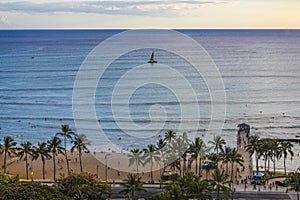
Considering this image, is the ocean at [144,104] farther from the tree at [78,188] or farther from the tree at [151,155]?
the tree at [78,188]

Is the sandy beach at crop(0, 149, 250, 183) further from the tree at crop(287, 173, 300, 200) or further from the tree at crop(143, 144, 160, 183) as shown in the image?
the tree at crop(287, 173, 300, 200)

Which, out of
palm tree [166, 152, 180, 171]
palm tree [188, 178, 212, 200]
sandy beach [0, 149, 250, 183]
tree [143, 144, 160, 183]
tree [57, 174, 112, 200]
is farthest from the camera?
sandy beach [0, 149, 250, 183]

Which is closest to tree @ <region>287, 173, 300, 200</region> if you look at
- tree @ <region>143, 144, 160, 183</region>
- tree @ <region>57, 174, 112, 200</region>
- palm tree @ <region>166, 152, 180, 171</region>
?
palm tree @ <region>166, 152, 180, 171</region>

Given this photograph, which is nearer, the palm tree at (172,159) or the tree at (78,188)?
the tree at (78,188)

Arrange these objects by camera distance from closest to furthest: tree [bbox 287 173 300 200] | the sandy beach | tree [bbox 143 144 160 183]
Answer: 1. tree [bbox 287 173 300 200]
2. tree [bbox 143 144 160 183]
3. the sandy beach

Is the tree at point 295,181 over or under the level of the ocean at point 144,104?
under

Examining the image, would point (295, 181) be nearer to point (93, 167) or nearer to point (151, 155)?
point (151, 155)

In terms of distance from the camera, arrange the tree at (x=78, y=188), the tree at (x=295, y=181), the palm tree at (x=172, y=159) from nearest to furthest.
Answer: the tree at (x=78, y=188) < the tree at (x=295, y=181) < the palm tree at (x=172, y=159)

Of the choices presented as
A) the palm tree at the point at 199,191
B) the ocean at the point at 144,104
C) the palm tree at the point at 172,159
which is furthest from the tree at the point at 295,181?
the ocean at the point at 144,104

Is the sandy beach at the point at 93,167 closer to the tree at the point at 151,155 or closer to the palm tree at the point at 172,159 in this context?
the tree at the point at 151,155

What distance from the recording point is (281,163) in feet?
257

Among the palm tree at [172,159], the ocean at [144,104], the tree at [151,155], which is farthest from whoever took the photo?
the ocean at [144,104]

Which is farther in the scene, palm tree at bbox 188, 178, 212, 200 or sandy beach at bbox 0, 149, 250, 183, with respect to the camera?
sandy beach at bbox 0, 149, 250, 183

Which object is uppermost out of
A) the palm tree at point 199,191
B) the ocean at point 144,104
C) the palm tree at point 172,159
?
the ocean at point 144,104
